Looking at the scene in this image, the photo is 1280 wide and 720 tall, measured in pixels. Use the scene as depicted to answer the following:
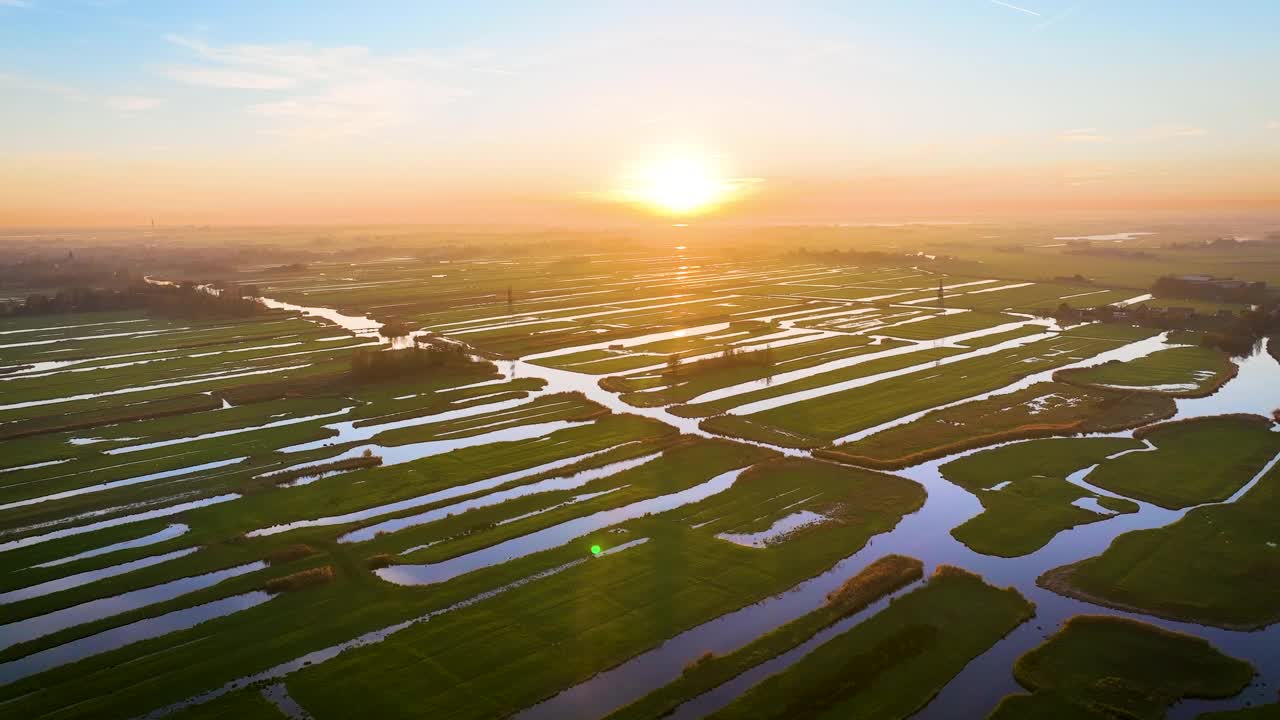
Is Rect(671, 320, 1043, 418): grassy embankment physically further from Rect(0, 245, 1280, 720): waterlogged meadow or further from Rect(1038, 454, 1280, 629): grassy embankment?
Rect(1038, 454, 1280, 629): grassy embankment

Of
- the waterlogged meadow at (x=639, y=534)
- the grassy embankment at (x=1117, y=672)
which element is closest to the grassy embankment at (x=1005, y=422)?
the waterlogged meadow at (x=639, y=534)

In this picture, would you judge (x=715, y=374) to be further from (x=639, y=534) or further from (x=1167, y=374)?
(x=1167, y=374)

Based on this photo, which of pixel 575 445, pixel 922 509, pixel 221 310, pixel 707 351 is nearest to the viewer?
pixel 922 509

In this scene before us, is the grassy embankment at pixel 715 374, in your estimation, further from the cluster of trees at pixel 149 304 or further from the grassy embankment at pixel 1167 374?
the cluster of trees at pixel 149 304

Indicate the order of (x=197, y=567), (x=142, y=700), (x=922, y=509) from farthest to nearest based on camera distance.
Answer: (x=922, y=509) < (x=197, y=567) < (x=142, y=700)

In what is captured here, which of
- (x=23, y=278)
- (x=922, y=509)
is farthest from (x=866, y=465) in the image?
(x=23, y=278)

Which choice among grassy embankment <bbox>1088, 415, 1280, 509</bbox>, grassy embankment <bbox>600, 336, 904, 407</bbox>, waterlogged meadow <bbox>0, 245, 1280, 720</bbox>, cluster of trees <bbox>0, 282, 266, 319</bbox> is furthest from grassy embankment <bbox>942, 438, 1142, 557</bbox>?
cluster of trees <bbox>0, 282, 266, 319</bbox>

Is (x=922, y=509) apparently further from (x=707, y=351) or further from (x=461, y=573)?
(x=707, y=351)
